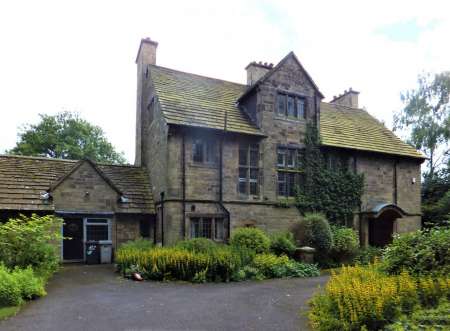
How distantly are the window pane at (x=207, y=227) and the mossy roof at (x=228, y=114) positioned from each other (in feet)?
14.6

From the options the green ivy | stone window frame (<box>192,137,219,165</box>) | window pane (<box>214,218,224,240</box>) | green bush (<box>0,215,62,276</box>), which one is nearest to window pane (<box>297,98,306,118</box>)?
the green ivy

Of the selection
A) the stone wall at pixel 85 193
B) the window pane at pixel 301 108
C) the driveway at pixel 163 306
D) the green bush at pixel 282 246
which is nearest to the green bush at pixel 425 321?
the driveway at pixel 163 306

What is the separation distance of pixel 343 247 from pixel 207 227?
6452 mm

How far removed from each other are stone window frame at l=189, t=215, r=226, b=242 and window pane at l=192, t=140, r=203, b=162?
2.78 meters

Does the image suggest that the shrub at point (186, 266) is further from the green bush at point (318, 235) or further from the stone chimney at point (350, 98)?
the stone chimney at point (350, 98)

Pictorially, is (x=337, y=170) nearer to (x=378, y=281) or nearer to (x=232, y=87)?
(x=232, y=87)

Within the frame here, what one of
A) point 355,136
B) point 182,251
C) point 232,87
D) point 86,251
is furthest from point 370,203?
point 86,251

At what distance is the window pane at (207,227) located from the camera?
19211mm

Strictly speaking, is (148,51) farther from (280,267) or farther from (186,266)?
(280,267)

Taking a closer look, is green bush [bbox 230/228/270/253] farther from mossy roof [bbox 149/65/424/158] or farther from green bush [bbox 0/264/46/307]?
green bush [bbox 0/264/46/307]

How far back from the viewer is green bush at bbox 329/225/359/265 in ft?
62.4

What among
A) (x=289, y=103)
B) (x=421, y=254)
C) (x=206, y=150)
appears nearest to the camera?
(x=421, y=254)

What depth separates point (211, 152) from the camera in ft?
65.6


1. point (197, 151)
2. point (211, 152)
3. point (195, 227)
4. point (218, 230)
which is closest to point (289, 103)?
point (211, 152)
